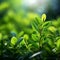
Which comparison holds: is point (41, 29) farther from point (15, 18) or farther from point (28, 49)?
point (15, 18)

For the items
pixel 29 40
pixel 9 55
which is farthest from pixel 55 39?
pixel 9 55

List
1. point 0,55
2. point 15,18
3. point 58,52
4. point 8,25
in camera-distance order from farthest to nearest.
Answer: point 15,18, point 8,25, point 0,55, point 58,52

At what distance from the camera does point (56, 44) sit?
1.43m

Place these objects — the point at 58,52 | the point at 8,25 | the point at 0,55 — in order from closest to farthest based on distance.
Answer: the point at 58,52 < the point at 0,55 < the point at 8,25

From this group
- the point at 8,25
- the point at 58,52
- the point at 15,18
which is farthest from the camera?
the point at 15,18

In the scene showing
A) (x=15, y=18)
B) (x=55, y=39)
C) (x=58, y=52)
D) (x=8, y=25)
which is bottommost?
(x=58, y=52)

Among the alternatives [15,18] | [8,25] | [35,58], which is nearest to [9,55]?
[35,58]

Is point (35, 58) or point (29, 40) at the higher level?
point (29, 40)

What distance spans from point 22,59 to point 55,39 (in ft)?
0.84

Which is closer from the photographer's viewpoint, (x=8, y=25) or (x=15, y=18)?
(x=8, y=25)

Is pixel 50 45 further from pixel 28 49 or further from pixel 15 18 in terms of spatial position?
pixel 15 18

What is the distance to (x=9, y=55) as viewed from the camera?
1.47 metres

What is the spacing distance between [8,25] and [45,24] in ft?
2.87

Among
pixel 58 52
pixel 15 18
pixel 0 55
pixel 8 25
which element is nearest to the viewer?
pixel 58 52
